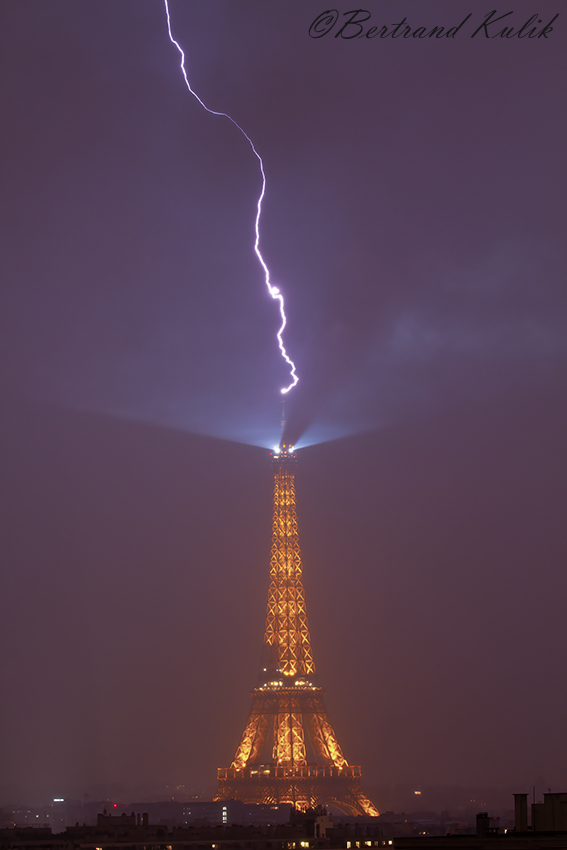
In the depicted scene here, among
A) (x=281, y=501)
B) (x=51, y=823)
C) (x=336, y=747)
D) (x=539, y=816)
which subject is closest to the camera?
(x=539, y=816)

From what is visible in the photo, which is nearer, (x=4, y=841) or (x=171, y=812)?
(x=4, y=841)

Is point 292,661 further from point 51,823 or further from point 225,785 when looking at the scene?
point 51,823

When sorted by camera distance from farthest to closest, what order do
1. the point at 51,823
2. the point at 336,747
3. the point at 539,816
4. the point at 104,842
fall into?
the point at 336,747 < the point at 51,823 < the point at 539,816 < the point at 104,842

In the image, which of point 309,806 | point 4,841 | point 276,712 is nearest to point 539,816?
point 4,841

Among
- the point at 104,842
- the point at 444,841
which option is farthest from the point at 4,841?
the point at 444,841

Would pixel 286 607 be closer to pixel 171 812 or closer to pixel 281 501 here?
pixel 281 501

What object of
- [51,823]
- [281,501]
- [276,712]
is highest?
[281,501]

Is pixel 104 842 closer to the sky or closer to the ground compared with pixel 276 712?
closer to the ground
